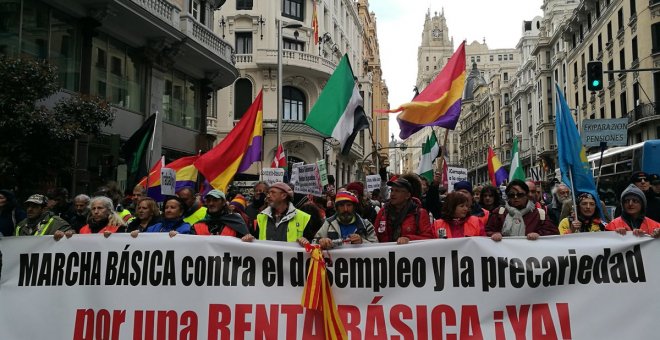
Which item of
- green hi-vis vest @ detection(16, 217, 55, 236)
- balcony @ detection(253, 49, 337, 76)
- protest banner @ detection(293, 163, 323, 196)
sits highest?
balcony @ detection(253, 49, 337, 76)

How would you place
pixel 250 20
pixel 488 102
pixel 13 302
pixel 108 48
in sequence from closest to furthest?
pixel 13 302, pixel 108 48, pixel 250 20, pixel 488 102

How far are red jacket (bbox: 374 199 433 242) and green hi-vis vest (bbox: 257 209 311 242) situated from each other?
2.69 feet

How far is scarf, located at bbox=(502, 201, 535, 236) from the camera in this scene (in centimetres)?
550

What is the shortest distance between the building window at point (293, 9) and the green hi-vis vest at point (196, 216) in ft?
96.5

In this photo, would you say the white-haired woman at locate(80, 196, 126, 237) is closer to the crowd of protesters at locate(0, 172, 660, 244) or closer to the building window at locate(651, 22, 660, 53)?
the crowd of protesters at locate(0, 172, 660, 244)

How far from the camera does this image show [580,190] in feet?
19.6

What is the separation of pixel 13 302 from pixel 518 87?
80.4 meters

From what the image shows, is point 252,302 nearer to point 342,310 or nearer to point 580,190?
point 342,310

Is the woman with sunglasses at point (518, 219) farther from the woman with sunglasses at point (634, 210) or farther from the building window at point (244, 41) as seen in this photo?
the building window at point (244, 41)

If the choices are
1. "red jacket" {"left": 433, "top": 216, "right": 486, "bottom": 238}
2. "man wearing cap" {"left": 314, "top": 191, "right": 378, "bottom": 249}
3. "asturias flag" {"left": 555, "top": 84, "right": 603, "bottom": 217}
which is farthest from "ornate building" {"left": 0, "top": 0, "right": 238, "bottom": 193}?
"asturias flag" {"left": 555, "top": 84, "right": 603, "bottom": 217}

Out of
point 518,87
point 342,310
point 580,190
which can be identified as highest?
point 518,87

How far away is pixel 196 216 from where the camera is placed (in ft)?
23.6

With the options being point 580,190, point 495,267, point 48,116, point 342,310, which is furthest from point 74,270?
point 48,116

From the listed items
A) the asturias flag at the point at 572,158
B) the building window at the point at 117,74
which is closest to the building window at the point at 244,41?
the building window at the point at 117,74
